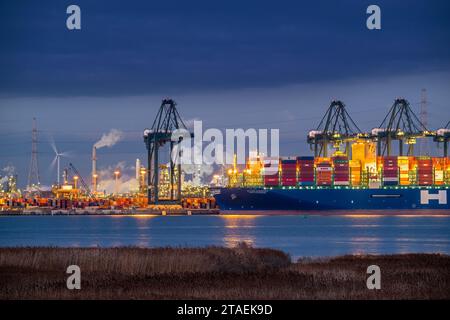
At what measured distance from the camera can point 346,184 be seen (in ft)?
536

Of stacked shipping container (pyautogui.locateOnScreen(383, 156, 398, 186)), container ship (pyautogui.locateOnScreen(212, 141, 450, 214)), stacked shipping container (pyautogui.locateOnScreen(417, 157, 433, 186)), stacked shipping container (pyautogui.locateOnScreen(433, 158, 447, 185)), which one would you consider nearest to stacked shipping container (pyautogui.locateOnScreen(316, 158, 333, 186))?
container ship (pyautogui.locateOnScreen(212, 141, 450, 214))

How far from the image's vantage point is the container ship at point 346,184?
536 ft

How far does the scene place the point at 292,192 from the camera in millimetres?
163625

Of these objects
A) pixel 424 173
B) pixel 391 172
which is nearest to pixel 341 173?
pixel 391 172

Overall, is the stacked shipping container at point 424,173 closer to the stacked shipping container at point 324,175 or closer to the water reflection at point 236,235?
the stacked shipping container at point 324,175

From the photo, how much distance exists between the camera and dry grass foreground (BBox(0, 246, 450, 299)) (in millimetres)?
34594

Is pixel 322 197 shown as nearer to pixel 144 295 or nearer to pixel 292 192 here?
pixel 292 192

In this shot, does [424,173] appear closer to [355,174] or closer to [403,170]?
[403,170]

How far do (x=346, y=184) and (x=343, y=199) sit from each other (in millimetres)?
3216

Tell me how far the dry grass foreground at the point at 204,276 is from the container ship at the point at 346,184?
114 metres

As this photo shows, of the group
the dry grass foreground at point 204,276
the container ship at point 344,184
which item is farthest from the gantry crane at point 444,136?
the dry grass foreground at point 204,276
